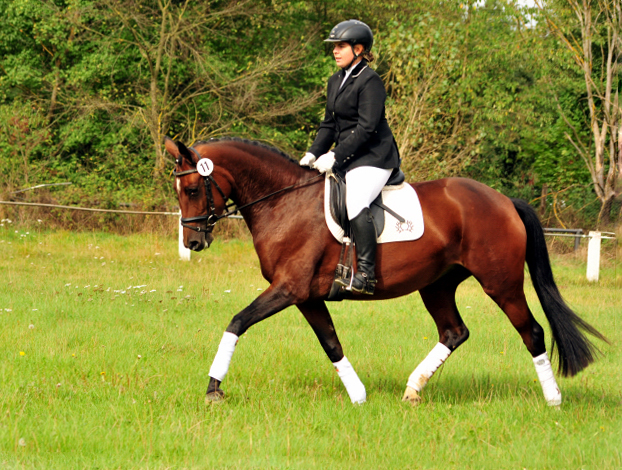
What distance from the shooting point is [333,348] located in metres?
5.63

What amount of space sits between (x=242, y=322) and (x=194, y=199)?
40.3 inches

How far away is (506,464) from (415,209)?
2185mm

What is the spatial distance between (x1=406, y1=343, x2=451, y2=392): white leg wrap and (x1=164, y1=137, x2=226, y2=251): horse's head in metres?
2.11

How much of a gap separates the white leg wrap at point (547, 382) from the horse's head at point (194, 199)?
9.65 ft

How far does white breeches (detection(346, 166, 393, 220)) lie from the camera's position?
5.38 meters

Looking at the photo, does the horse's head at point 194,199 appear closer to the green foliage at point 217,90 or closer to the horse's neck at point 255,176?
the horse's neck at point 255,176

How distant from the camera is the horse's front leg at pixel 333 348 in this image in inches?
220

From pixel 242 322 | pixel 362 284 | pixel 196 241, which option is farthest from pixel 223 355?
pixel 362 284

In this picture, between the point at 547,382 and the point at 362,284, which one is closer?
the point at 362,284

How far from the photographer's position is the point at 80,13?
854 inches

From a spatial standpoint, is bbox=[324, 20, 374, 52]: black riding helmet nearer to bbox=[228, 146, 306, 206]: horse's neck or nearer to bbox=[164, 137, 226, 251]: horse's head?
bbox=[228, 146, 306, 206]: horse's neck

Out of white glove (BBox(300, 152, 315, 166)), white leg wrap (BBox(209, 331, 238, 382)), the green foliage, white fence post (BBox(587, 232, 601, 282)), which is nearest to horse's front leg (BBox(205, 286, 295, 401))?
white leg wrap (BBox(209, 331, 238, 382))

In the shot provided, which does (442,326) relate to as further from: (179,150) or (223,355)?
(179,150)

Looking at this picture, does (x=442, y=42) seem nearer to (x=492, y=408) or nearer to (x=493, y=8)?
(x=493, y=8)
